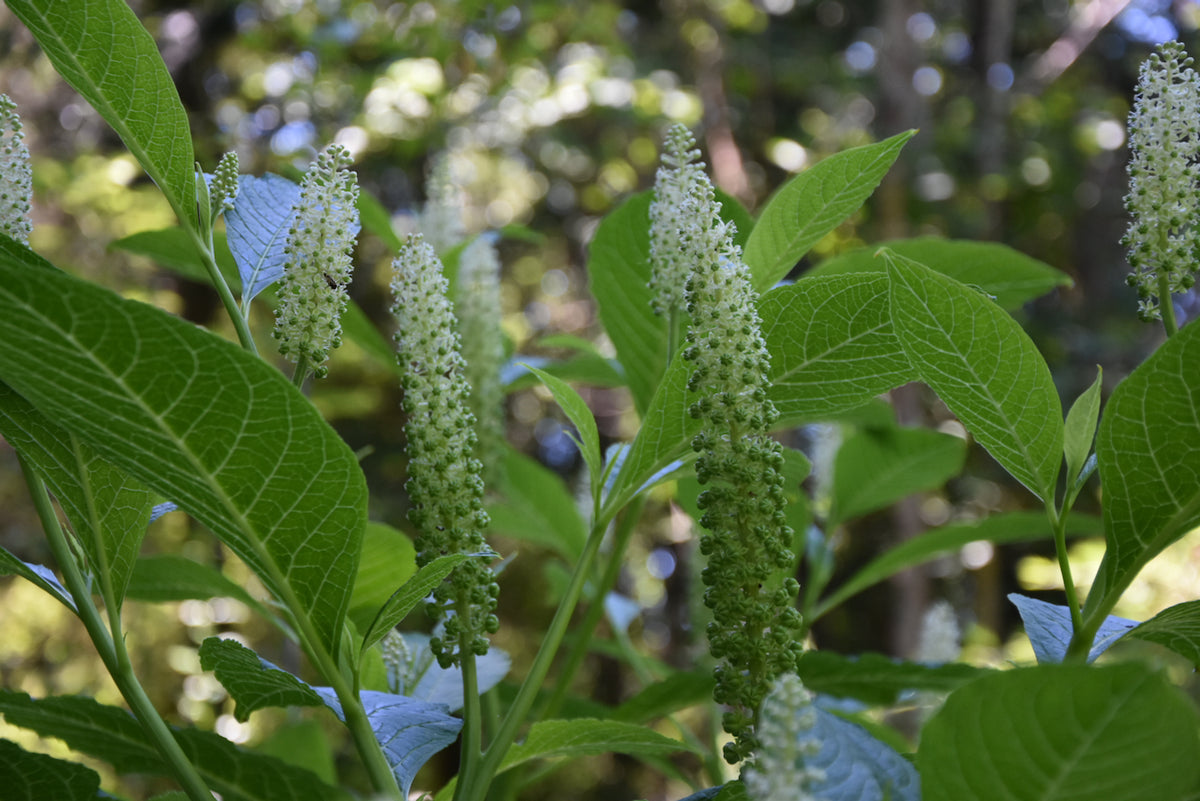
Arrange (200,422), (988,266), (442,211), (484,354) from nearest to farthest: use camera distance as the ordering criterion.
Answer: (200,422) → (988,266) → (484,354) → (442,211)

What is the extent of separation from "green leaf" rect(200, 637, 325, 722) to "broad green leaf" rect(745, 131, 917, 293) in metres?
0.49

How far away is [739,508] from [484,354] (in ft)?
2.59

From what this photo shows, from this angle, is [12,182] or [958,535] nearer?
[12,182]

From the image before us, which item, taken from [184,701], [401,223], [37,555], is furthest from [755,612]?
[401,223]

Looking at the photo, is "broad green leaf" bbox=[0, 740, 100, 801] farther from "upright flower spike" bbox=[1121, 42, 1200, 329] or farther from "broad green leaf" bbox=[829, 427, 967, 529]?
"broad green leaf" bbox=[829, 427, 967, 529]

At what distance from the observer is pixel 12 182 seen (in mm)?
686

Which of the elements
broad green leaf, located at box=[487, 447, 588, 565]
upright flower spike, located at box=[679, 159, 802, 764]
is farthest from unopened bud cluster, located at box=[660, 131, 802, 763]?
broad green leaf, located at box=[487, 447, 588, 565]

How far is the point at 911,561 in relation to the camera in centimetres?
146

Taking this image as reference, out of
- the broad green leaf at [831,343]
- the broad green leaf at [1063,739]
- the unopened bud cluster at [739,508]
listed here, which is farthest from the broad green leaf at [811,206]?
the broad green leaf at [1063,739]

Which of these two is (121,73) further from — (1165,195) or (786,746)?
(1165,195)

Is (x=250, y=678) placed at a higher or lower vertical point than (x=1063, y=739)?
higher

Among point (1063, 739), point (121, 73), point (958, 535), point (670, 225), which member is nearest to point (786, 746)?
point (1063, 739)

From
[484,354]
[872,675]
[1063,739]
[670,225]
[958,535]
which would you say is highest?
[484,354]

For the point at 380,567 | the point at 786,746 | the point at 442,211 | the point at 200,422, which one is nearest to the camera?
the point at 786,746
